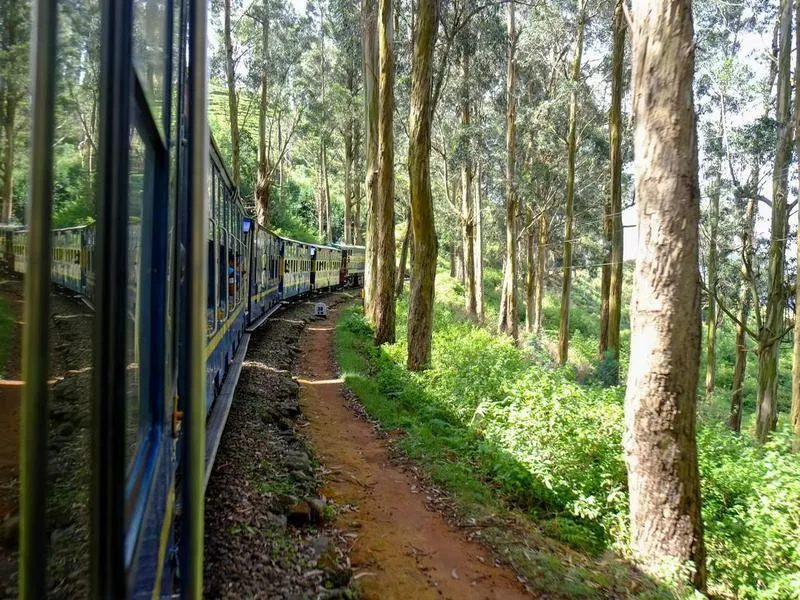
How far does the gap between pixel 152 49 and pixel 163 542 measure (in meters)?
1.36

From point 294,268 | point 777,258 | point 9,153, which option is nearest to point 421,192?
point 777,258

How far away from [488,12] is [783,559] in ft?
65.5

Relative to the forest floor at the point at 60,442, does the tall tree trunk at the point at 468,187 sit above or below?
above

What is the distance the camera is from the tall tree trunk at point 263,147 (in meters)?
24.1

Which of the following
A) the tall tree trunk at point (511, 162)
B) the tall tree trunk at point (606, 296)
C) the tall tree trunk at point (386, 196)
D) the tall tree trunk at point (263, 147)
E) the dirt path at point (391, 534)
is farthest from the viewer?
the tall tree trunk at point (263, 147)

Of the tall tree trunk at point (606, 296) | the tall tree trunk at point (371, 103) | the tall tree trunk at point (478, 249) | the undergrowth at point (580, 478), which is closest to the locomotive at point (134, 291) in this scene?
the undergrowth at point (580, 478)

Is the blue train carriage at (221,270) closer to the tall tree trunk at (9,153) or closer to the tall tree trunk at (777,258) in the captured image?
the tall tree trunk at (9,153)

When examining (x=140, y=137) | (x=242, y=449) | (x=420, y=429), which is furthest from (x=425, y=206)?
(x=140, y=137)

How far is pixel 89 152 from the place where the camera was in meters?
1.01

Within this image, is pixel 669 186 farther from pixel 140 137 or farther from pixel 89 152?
pixel 89 152

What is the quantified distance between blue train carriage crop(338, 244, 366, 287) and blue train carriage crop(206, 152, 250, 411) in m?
24.5

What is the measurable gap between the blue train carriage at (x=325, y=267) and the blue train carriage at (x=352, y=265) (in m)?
1.07

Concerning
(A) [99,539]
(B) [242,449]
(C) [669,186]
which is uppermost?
(C) [669,186]

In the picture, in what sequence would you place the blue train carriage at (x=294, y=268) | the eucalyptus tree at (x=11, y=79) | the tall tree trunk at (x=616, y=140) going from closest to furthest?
the eucalyptus tree at (x=11, y=79), the tall tree trunk at (x=616, y=140), the blue train carriage at (x=294, y=268)
